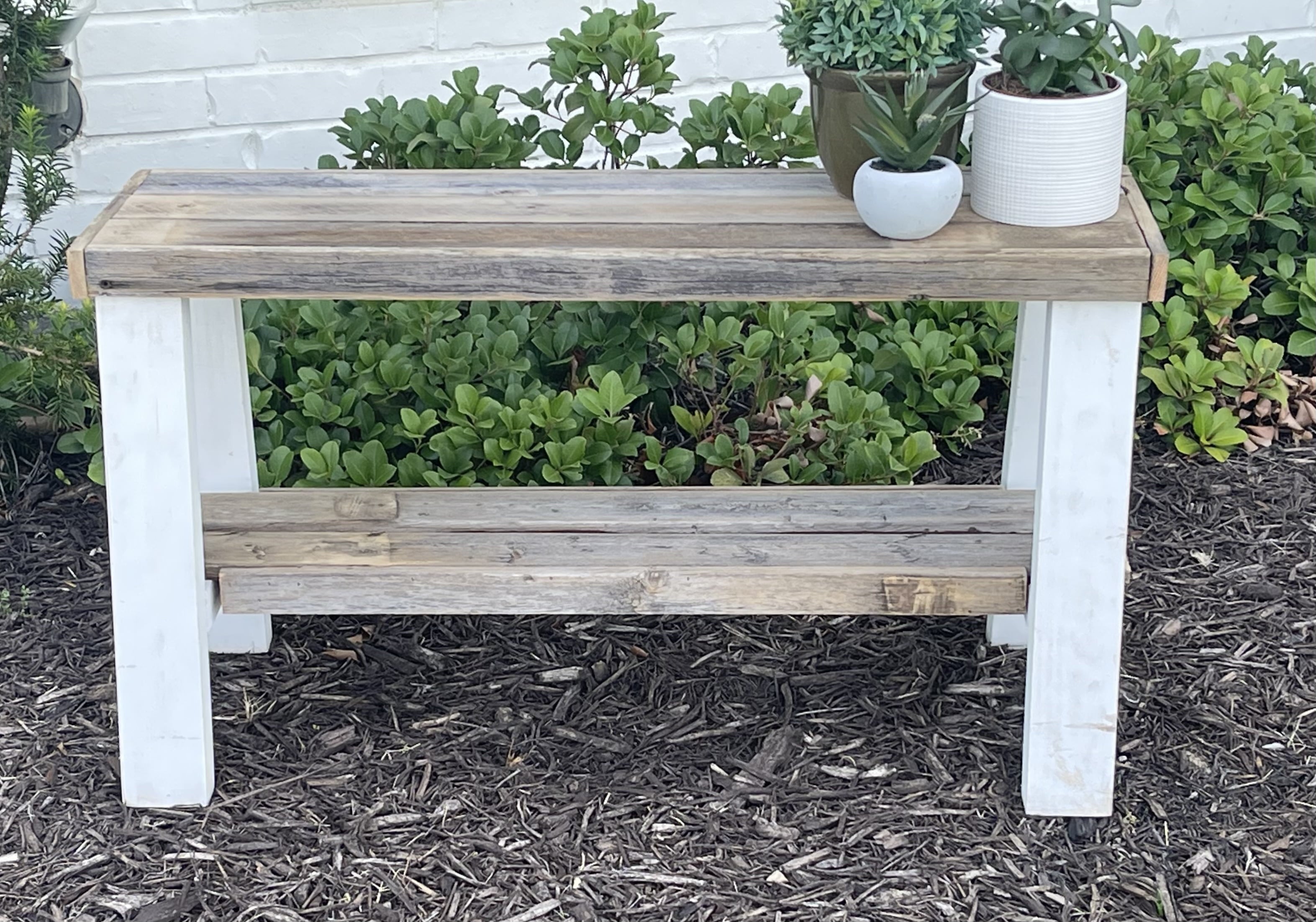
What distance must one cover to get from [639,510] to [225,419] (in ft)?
2.07

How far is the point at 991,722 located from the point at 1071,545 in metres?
0.45

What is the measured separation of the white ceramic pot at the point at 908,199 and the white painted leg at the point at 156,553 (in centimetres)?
84

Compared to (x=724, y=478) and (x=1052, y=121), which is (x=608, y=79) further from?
(x=1052, y=121)

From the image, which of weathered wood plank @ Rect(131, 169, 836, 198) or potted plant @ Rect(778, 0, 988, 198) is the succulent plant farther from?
weathered wood plank @ Rect(131, 169, 836, 198)

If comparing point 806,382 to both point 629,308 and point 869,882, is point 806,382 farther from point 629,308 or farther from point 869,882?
point 869,882

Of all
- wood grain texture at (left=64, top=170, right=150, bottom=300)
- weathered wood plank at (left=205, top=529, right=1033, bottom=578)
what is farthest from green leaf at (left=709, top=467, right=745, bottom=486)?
wood grain texture at (left=64, top=170, right=150, bottom=300)

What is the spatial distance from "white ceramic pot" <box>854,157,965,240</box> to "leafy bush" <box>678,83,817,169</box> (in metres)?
0.97

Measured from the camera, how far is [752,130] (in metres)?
3.00

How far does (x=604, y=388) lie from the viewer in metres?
2.80

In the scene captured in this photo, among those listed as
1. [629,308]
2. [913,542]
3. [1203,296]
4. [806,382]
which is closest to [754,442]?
[806,382]

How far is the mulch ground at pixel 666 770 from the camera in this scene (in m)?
2.11

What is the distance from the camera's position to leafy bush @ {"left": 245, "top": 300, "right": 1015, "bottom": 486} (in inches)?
111

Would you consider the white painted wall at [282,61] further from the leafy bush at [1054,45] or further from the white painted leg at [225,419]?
the leafy bush at [1054,45]

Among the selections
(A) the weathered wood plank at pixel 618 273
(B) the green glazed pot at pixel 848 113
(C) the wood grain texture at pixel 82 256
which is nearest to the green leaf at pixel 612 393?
(B) the green glazed pot at pixel 848 113
